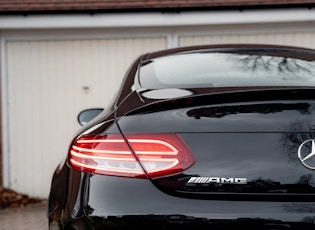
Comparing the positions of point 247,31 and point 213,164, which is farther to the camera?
point 247,31

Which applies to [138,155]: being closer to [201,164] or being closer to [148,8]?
[201,164]

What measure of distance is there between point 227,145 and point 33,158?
20.4 feet

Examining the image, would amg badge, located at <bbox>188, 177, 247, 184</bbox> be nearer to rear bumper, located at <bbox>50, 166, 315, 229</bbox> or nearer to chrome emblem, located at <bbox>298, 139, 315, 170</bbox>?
rear bumper, located at <bbox>50, 166, 315, 229</bbox>

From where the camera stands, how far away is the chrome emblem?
1.97 metres

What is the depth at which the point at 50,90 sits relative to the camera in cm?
774

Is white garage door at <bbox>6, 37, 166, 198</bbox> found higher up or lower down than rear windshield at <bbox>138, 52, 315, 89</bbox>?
lower down

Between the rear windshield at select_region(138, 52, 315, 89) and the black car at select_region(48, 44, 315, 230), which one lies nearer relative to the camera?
the black car at select_region(48, 44, 315, 230)

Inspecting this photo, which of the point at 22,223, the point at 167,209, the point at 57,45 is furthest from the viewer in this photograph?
the point at 57,45

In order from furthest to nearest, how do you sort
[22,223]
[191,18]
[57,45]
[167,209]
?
[57,45]
[191,18]
[22,223]
[167,209]

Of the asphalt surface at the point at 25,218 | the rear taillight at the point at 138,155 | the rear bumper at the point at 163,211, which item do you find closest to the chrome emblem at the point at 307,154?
the rear bumper at the point at 163,211

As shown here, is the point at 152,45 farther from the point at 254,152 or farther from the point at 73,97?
the point at 254,152

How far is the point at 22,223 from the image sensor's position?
6070 mm

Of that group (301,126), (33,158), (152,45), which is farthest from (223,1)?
(301,126)

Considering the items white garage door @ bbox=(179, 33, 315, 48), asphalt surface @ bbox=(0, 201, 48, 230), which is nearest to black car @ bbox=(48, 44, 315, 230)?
asphalt surface @ bbox=(0, 201, 48, 230)
